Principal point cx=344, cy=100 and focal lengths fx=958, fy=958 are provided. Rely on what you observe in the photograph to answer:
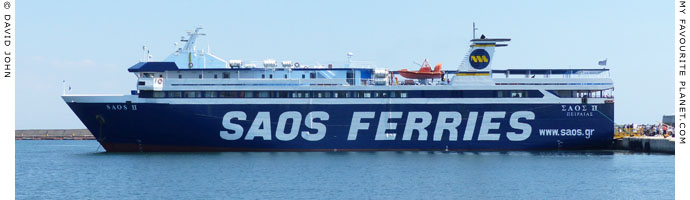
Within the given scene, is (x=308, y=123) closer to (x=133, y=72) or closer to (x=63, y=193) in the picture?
(x=133, y=72)

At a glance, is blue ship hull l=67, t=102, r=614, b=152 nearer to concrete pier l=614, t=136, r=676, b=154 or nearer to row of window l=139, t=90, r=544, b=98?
row of window l=139, t=90, r=544, b=98

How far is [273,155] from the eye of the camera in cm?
4756

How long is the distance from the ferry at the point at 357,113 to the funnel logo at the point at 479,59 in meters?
0.05

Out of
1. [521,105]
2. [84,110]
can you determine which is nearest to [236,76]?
[84,110]

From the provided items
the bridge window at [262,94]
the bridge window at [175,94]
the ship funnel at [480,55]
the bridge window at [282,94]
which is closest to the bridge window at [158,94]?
the bridge window at [175,94]

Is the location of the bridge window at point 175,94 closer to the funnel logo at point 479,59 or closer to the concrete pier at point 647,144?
the funnel logo at point 479,59

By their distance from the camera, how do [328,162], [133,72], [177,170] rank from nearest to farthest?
[177,170] → [328,162] → [133,72]

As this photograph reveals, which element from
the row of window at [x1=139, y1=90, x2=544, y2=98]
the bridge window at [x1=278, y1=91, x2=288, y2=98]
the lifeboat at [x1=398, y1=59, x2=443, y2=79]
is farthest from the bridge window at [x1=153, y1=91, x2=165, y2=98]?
the lifeboat at [x1=398, y1=59, x2=443, y2=79]

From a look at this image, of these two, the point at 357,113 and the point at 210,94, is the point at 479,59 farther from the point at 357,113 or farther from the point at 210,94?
the point at 210,94

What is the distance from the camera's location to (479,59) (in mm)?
50031

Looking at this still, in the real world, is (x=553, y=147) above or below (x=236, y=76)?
below

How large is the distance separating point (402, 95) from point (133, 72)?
14307 millimetres

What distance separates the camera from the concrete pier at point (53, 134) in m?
106

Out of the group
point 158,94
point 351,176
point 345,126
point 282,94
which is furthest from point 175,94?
point 351,176
